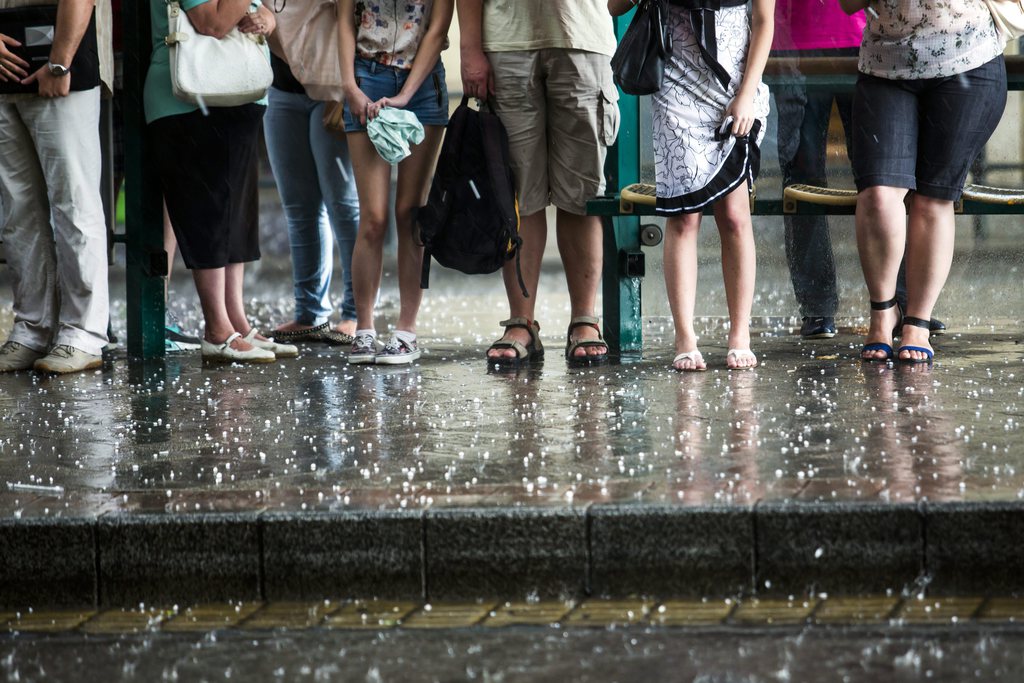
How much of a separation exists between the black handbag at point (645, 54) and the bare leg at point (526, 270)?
2.93 ft

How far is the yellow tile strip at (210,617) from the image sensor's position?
327 cm

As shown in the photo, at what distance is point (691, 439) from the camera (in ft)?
14.5

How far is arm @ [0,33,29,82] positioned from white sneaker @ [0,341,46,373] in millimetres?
1201

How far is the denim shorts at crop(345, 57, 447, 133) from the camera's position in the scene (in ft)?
21.7

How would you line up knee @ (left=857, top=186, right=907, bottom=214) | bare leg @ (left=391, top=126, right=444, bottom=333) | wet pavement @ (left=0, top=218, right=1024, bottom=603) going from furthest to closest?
bare leg @ (left=391, top=126, right=444, bottom=333), knee @ (left=857, top=186, right=907, bottom=214), wet pavement @ (left=0, top=218, right=1024, bottom=603)

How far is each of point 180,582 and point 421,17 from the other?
3739mm

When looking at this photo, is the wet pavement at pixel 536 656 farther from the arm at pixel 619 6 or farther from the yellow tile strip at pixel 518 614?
the arm at pixel 619 6

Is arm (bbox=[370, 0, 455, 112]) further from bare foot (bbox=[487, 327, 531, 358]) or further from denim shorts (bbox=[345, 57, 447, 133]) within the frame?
bare foot (bbox=[487, 327, 531, 358])

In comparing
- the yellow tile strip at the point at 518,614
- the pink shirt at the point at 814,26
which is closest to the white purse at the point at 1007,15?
the pink shirt at the point at 814,26

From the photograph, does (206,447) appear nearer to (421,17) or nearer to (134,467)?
(134,467)

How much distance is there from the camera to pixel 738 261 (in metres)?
6.22

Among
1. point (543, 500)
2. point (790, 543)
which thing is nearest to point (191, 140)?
point (543, 500)

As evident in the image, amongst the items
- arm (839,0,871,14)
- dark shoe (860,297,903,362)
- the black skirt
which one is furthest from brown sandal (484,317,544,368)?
arm (839,0,871,14)

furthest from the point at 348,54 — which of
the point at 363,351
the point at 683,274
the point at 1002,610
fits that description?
the point at 1002,610
